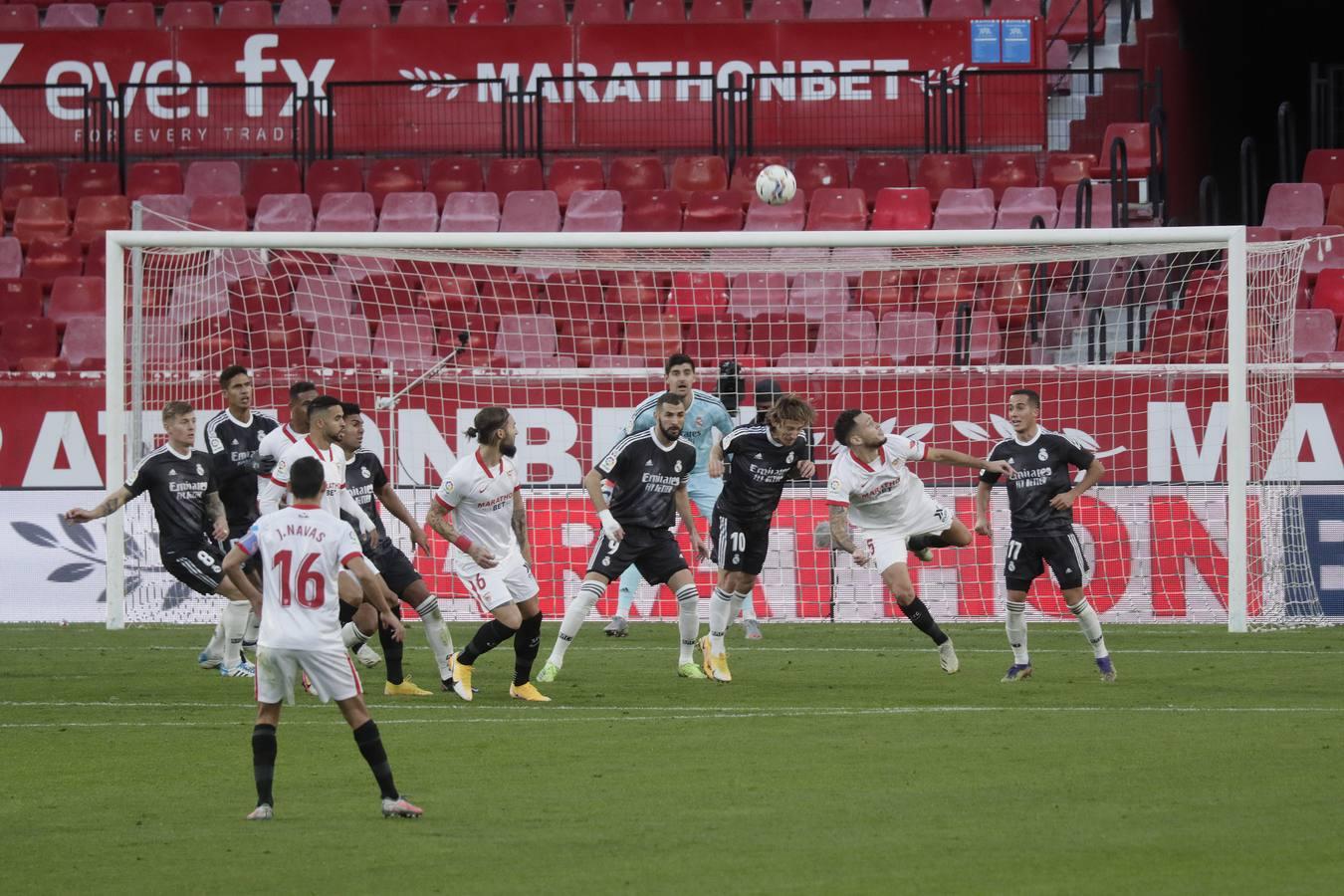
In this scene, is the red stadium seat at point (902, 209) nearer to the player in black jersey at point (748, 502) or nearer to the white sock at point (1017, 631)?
the player in black jersey at point (748, 502)

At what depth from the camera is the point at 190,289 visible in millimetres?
20375

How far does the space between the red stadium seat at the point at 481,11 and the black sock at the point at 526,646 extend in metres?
15.9

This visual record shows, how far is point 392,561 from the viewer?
13.0m

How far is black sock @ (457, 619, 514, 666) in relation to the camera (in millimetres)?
12156

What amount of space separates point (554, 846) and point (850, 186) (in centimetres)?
1696

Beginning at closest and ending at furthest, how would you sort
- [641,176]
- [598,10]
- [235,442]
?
[235,442], [641,176], [598,10]

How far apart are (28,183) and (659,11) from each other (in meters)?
8.94

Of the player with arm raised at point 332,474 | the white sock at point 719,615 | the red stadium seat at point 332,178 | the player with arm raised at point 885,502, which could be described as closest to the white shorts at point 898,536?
the player with arm raised at point 885,502

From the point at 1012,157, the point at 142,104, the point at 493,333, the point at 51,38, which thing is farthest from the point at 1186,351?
the point at 51,38

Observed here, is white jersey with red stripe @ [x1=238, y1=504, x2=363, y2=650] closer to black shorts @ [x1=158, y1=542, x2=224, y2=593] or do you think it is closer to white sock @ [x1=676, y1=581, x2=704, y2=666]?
white sock @ [x1=676, y1=581, x2=704, y2=666]

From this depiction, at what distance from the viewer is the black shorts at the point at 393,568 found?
1293 cm

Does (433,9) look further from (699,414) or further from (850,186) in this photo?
(699,414)

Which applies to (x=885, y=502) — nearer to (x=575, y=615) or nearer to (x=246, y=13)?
(x=575, y=615)

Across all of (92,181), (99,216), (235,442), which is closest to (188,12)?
(92,181)
